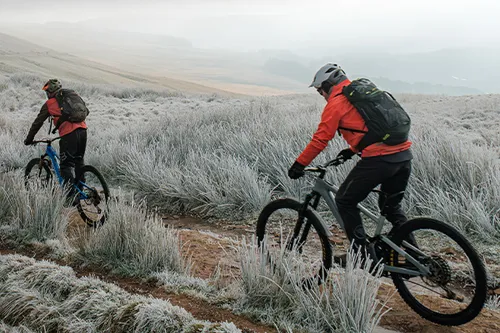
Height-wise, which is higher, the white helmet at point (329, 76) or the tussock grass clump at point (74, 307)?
the white helmet at point (329, 76)

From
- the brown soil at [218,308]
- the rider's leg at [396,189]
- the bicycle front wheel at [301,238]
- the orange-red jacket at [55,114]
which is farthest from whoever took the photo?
the orange-red jacket at [55,114]

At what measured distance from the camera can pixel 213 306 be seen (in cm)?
376

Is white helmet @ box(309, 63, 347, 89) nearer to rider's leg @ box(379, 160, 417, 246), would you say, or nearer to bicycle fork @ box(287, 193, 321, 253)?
rider's leg @ box(379, 160, 417, 246)

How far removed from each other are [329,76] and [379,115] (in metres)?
0.53

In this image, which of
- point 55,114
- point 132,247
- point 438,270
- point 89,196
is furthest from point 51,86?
point 438,270

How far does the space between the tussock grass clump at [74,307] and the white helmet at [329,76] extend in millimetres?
1947

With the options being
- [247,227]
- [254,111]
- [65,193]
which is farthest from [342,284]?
[254,111]

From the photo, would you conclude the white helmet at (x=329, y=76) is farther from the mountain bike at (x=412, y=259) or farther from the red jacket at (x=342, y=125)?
the mountain bike at (x=412, y=259)

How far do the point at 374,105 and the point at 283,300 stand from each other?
1.60 meters

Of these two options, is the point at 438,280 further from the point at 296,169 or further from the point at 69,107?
the point at 69,107

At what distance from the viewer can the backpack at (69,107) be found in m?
6.30

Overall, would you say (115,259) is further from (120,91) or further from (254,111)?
(120,91)

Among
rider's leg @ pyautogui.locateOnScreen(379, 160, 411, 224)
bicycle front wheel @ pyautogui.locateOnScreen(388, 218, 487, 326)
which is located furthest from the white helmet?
bicycle front wheel @ pyautogui.locateOnScreen(388, 218, 487, 326)

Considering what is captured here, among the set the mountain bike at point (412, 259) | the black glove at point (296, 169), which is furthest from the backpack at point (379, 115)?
the black glove at point (296, 169)
